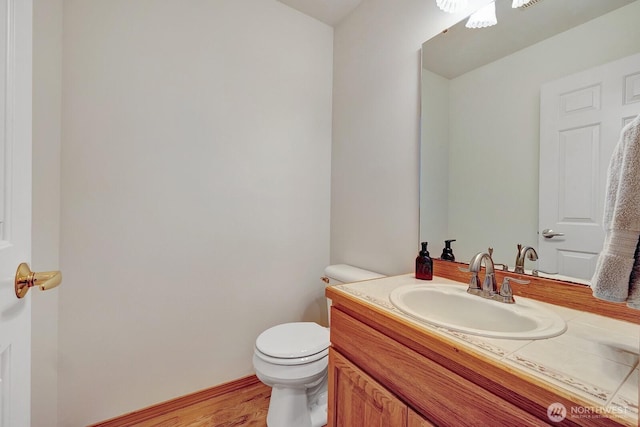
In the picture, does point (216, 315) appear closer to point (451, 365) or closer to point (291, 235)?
point (291, 235)

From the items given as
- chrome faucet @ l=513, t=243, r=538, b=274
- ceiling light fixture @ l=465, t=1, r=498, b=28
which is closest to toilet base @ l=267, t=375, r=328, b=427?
chrome faucet @ l=513, t=243, r=538, b=274

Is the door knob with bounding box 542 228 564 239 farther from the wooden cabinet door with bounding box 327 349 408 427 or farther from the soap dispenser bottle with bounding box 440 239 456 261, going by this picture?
the wooden cabinet door with bounding box 327 349 408 427

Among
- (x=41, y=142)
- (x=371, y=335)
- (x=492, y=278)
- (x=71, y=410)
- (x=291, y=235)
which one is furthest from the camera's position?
(x=291, y=235)

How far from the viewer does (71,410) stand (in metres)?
1.22

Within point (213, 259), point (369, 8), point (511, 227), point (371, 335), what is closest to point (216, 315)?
point (213, 259)

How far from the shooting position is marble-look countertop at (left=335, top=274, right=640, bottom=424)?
1.42 feet

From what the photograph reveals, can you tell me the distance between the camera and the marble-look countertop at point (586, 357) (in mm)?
432

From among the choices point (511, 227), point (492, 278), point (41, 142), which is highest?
point (41, 142)

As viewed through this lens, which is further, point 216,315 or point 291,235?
→ point 291,235

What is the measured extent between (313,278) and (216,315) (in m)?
0.68

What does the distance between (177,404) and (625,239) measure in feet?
6.25

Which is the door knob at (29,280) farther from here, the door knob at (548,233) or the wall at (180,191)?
the door knob at (548,233)

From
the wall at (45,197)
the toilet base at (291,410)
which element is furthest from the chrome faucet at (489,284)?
the wall at (45,197)

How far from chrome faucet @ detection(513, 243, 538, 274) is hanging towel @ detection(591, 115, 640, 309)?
1.48 feet
